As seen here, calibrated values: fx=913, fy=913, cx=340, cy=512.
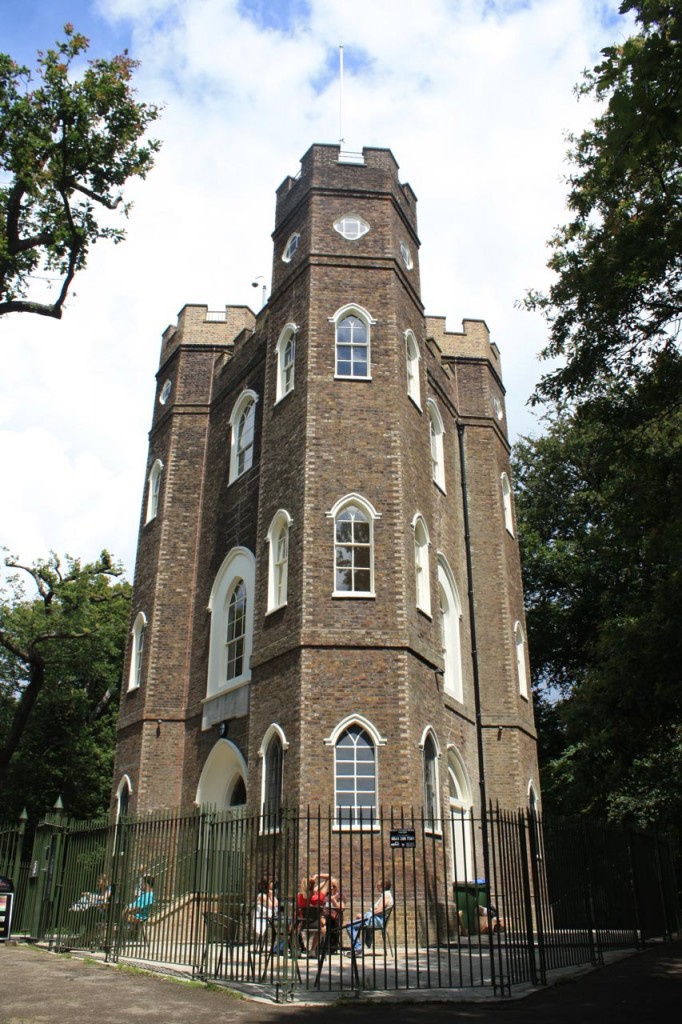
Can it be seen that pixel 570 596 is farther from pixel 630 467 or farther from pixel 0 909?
pixel 0 909

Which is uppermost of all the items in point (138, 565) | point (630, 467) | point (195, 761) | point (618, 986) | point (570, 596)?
point (570, 596)

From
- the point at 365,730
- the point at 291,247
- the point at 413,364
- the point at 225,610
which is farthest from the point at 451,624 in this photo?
the point at 291,247

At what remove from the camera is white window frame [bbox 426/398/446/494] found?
863 inches

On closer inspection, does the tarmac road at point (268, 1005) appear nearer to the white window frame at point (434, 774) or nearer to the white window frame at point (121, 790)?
the white window frame at point (434, 774)

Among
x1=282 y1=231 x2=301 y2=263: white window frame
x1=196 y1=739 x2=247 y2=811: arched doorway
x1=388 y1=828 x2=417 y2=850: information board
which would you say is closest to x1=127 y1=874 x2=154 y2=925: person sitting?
x1=388 y1=828 x2=417 y2=850: information board

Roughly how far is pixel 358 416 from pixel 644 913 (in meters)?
10.5

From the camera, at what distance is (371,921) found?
10.6 m

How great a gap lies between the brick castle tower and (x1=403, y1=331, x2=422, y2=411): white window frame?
6cm

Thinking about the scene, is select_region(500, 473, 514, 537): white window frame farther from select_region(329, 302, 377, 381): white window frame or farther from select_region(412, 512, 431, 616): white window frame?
select_region(329, 302, 377, 381): white window frame

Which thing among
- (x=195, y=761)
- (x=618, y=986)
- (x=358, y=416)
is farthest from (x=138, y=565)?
(x=618, y=986)

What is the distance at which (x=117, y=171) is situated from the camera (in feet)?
55.5

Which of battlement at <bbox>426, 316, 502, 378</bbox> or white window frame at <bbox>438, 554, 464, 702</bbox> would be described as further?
battlement at <bbox>426, 316, 502, 378</bbox>

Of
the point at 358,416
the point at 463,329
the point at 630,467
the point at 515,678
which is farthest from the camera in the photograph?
the point at 463,329

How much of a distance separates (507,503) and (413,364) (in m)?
6.80
